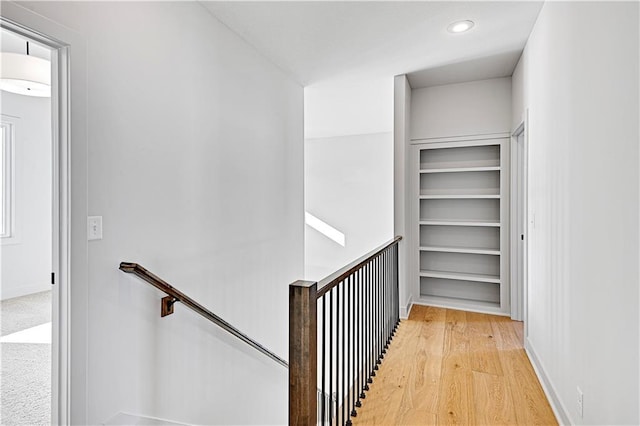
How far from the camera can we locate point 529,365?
2.81 m

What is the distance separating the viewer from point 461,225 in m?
4.41

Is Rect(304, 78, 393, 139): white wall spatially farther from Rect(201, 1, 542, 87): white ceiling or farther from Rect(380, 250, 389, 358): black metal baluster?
Rect(380, 250, 389, 358): black metal baluster

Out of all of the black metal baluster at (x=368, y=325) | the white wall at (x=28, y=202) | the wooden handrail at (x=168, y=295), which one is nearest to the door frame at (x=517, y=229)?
the black metal baluster at (x=368, y=325)

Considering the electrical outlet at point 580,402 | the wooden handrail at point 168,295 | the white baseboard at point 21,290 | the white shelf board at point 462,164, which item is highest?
the white shelf board at point 462,164

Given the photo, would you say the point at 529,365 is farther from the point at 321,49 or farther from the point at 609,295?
the point at 321,49

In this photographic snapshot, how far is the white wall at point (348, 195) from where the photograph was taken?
6.34 metres

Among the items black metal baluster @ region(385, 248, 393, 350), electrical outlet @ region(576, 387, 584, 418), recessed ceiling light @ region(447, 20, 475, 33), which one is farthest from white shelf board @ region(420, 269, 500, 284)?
recessed ceiling light @ region(447, 20, 475, 33)

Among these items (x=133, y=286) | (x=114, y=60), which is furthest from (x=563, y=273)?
(x=114, y=60)

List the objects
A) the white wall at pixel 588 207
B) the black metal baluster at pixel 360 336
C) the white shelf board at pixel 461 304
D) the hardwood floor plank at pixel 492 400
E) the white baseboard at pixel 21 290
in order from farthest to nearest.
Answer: the white baseboard at pixel 21 290, the white shelf board at pixel 461 304, the black metal baluster at pixel 360 336, the hardwood floor plank at pixel 492 400, the white wall at pixel 588 207

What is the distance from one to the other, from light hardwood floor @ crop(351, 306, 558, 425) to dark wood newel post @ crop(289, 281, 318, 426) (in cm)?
79

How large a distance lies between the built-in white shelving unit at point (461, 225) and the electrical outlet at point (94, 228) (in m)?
3.44

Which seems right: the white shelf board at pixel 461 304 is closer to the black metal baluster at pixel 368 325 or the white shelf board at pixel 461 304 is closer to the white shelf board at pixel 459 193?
the white shelf board at pixel 459 193

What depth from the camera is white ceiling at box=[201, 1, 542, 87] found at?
261 centimetres

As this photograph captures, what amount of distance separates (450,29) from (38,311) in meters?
4.88
